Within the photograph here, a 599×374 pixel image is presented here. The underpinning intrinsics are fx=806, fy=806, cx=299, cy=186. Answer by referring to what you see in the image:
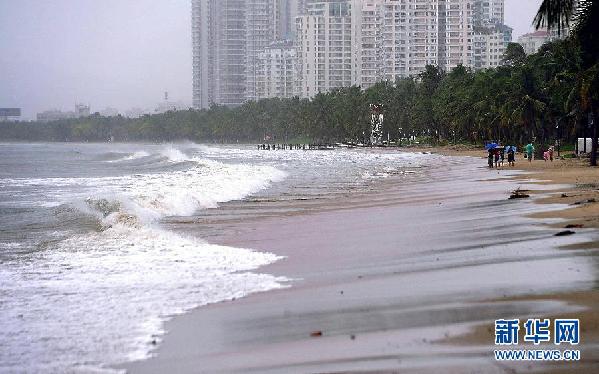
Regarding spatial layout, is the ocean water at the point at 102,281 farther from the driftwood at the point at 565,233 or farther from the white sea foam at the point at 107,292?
the driftwood at the point at 565,233

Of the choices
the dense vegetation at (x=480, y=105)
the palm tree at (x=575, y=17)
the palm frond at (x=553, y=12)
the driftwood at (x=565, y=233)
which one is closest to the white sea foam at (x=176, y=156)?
the dense vegetation at (x=480, y=105)

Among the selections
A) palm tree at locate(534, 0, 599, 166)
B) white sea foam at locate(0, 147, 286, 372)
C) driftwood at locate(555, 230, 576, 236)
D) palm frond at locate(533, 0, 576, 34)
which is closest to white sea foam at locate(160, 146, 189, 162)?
palm tree at locate(534, 0, 599, 166)

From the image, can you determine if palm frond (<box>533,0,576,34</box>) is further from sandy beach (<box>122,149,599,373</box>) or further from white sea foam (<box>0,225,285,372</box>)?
white sea foam (<box>0,225,285,372</box>)

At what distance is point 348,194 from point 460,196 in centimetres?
532

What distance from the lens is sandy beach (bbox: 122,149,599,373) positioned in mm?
7066

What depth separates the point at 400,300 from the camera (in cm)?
931

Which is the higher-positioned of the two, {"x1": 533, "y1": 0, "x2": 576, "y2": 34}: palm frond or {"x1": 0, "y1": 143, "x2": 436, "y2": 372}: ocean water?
{"x1": 533, "y1": 0, "x2": 576, "y2": 34}: palm frond

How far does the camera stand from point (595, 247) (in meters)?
11.8

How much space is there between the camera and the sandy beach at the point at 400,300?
7.07m

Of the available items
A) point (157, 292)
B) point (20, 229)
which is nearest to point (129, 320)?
point (157, 292)

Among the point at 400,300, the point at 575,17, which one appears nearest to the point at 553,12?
the point at 575,17

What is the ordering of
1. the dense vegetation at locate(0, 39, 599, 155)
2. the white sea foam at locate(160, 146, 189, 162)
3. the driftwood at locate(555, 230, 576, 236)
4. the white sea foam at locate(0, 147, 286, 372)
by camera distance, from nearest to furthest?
the white sea foam at locate(0, 147, 286, 372) → the driftwood at locate(555, 230, 576, 236) → the dense vegetation at locate(0, 39, 599, 155) → the white sea foam at locate(160, 146, 189, 162)

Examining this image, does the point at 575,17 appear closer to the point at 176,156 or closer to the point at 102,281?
the point at 102,281

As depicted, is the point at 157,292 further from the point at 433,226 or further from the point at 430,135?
the point at 430,135
